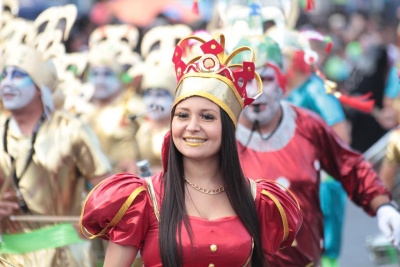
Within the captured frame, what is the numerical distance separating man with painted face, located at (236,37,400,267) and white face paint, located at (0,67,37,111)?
4.87ft

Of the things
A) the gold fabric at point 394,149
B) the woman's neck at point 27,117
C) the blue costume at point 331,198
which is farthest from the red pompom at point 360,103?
the woman's neck at point 27,117

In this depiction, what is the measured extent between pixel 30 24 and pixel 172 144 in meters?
3.73

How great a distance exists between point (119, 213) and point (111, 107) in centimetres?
648

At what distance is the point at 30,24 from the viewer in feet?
28.2

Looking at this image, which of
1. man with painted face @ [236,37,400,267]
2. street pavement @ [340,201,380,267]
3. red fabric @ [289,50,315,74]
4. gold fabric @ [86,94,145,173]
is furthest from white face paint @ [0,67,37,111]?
street pavement @ [340,201,380,267]

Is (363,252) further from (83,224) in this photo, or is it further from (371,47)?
(83,224)

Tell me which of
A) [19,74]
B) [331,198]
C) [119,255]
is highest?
[119,255]

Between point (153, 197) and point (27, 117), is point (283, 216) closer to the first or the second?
point (153, 197)

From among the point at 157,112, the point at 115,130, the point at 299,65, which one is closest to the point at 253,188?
the point at 157,112

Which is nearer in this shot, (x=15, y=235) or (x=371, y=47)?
(x=15, y=235)

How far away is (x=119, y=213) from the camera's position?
4977 mm

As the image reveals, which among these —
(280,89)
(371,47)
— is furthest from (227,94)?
(371,47)

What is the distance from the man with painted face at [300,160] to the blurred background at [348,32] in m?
5.96

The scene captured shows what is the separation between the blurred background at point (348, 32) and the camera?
15406mm
